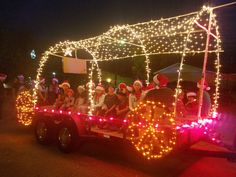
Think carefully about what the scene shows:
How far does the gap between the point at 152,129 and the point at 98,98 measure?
438 centimetres

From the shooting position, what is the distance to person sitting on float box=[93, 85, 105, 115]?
423 inches

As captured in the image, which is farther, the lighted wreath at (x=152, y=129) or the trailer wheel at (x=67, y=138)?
the trailer wheel at (x=67, y=138)

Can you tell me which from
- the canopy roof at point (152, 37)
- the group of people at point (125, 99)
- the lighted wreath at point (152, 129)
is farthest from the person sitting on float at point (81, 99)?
the lighted wreath at point (152, 129)

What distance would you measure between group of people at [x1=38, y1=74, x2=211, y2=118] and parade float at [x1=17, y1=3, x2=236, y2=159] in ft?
0.90

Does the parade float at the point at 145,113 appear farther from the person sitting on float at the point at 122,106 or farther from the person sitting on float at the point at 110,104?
the person sitting on float at the point at 122,106

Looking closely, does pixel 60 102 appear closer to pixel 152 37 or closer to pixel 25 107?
pixel 25 107

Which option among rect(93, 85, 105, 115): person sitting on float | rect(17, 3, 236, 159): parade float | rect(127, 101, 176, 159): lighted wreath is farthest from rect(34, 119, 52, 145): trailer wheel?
rect(127, 101, 176, 159): lighted wreath

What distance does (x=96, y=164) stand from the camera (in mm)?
8570

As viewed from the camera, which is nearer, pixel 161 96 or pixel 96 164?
pixel 161 96

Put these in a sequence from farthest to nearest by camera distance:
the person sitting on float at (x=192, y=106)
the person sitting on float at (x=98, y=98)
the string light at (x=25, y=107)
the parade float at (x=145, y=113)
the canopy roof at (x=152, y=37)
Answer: the string light at (x=25, y=107) < the person sitting on float at (x=98, y=98) < the person sitting on float at (x=192, y=106) < the canopy roof at (x=152, y=37) < the parade float at (x=145, y=113)

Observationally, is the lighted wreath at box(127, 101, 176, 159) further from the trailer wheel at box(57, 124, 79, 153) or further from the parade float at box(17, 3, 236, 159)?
the trailer wheel at box(57, 124, 79, 153)

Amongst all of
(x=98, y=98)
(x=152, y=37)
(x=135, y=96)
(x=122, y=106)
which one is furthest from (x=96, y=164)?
(x=152, y=37)

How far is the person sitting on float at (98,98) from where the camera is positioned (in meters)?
10.7

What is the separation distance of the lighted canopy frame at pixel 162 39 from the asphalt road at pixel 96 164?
57.9 inches
